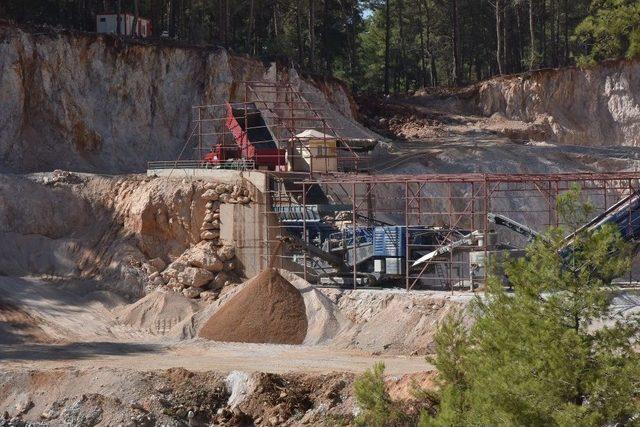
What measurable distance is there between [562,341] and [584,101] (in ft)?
158

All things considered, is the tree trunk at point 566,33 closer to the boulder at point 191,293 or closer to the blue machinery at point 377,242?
the blue machinery at point 377,242

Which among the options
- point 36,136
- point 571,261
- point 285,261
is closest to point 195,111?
point 36,136

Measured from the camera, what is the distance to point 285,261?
45.4 metres

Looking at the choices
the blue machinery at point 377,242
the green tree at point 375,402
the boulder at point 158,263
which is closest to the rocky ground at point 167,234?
the boulder at point 158,263

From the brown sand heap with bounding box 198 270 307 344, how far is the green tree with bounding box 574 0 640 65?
102ft

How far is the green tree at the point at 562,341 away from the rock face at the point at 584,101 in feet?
148

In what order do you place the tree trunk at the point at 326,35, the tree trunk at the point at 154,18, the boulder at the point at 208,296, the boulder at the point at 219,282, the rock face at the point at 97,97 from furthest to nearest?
1. the tree trunk at the point at 326,35
2. the tree trunk at the point at 154,18
3. the rock face at the point at 97,97
4. the boulder at the point at 219,282
5. the boulder at the point at 208,296

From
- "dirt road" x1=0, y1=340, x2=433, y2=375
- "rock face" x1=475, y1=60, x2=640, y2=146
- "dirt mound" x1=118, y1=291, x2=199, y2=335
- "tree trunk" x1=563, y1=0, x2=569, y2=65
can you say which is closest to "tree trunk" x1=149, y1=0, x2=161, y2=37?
"rock face" x1=475, y1=60, x2=640, y2=146

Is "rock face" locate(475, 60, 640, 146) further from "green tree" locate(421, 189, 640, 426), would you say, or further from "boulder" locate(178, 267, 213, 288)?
"green tree" locate(421, 189, 640, 426)

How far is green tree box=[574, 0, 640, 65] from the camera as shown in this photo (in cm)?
6706

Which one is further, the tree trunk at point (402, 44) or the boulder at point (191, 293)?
the tree trunk at point (402, 44)

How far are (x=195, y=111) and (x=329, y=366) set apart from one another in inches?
911

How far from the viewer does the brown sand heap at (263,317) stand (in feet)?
135

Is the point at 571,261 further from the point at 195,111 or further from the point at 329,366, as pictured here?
the point at 195,111
